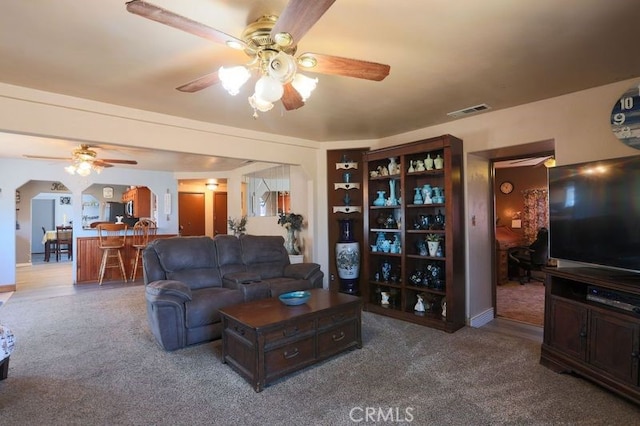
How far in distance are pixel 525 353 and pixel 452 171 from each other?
184cm

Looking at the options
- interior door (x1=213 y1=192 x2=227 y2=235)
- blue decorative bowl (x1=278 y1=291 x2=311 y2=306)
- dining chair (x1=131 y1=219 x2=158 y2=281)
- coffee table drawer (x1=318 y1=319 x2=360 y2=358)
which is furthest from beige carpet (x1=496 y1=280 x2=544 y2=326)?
interior door (x1=213 y1=192 x2=227 y2=235)

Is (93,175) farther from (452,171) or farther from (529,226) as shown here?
(529,226)

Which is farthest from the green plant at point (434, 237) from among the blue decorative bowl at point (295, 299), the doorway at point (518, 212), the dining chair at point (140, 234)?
the dining chair at point (140, 234)

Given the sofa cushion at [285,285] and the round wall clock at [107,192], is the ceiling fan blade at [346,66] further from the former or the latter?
the round wall clock at [107,192]

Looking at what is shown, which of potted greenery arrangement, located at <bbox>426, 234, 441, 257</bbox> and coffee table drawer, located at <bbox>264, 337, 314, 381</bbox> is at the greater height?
potted greenery arrangement, located at <bbox>426, 234, 441, 257</bbox>

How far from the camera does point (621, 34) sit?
2.01m

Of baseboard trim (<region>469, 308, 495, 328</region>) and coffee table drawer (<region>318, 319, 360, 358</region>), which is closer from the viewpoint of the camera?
coffee table drawer (<region>318, 319, 360, 358</region>)

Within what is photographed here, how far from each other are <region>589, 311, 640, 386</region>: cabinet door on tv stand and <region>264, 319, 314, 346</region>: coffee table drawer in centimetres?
203

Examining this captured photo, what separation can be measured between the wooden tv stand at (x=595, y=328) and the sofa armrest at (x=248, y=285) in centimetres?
264

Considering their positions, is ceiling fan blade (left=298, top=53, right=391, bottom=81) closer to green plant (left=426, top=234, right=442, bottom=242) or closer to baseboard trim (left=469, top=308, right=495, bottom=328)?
green plant (left=426, top=234, right=442, bottom=242)

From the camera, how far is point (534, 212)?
21.2 ft

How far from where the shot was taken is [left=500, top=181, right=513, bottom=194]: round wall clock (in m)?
6.72

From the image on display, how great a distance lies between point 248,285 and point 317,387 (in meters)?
1.48

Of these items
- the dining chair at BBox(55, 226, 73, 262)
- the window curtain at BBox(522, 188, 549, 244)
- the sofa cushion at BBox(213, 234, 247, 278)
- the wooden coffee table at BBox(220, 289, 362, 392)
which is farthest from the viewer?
the dining chair at BBox(55, 226, 73, 262)
